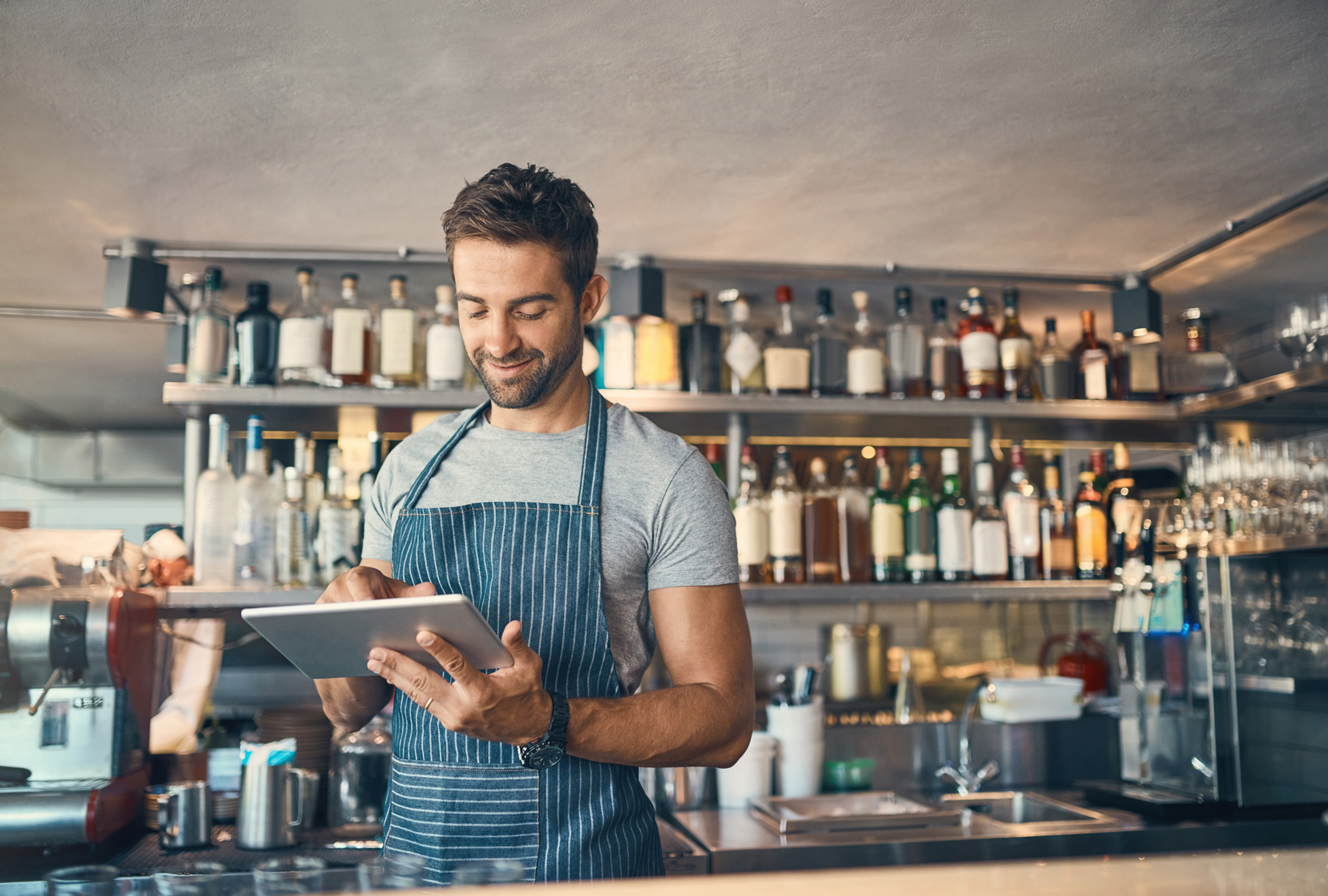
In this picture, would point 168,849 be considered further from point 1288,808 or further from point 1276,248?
point 1276,248

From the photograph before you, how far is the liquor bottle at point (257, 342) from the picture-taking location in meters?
2.47

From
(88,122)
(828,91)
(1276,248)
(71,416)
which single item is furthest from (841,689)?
(71,416)

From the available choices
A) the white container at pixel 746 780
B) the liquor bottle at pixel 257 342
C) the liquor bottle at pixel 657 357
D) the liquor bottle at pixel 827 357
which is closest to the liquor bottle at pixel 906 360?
the liquor bottle at pixel 827 357

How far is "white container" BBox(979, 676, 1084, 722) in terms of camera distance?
2.84m

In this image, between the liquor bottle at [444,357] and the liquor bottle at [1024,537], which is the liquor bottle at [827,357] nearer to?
the liquor bottle at [1024,537]

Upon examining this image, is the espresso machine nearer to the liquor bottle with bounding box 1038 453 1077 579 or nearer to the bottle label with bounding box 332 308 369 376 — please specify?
the bottle label with bounding box 332 308 369 376

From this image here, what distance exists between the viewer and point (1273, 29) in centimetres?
156

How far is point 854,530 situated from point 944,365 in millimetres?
486

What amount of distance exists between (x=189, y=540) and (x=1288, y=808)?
2532 millimetres

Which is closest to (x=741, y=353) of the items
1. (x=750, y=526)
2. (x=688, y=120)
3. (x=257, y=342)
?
(x=750, y=526)

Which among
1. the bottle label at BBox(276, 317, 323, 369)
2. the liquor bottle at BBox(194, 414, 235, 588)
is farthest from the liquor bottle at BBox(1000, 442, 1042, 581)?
the liquor bottle at BBox(194, 414, 235, 588)

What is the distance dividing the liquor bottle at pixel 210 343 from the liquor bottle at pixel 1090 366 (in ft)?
6.87

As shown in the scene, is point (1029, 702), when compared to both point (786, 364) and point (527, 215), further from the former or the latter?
point (527, 215)

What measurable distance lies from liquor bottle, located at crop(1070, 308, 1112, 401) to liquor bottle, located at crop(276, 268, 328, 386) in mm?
1879
